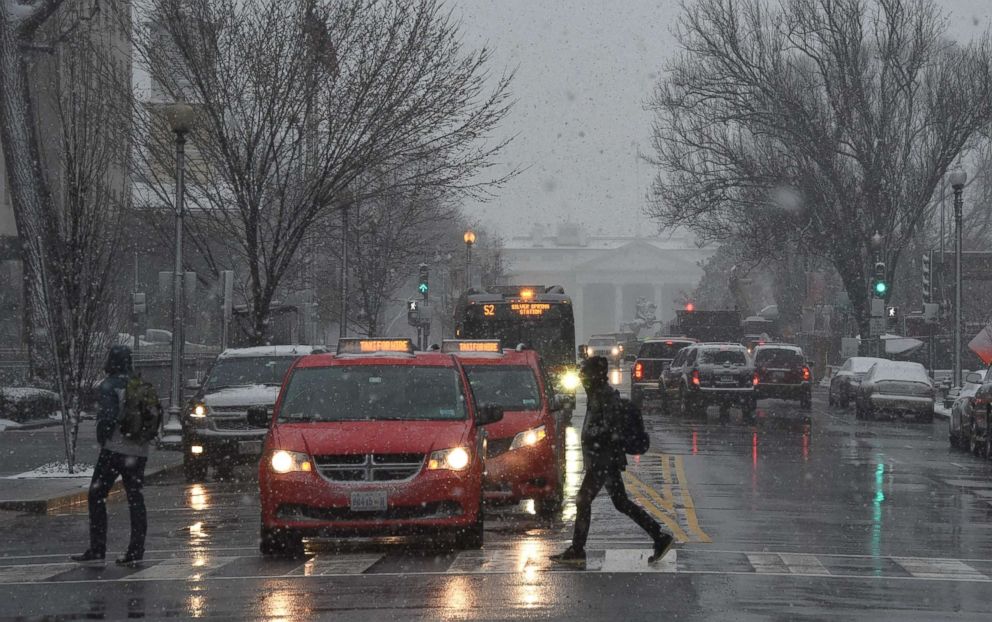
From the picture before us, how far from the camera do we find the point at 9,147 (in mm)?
34531

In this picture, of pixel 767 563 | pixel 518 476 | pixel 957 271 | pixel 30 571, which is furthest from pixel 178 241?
pixel 957 271

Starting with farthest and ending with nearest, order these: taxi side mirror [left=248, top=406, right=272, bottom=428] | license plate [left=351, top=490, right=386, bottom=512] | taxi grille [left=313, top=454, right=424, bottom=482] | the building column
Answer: the building column
taxi side mirror [left=248, top=406, right=272, bottom=428]
taxi grille [left=313, top=454, right=424, bottom=482]
license plate [left=351, top=490, right=386, bottom=512]

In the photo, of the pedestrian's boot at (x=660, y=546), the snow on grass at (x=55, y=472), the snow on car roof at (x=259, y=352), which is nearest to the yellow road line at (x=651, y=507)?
the pedestrian's boot at (x=660, y=546)

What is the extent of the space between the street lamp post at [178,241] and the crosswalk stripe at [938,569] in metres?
16.0

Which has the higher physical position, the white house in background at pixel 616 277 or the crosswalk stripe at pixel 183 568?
the white house in background at pixel 616 277

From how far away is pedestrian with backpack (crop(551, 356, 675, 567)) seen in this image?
12266mm

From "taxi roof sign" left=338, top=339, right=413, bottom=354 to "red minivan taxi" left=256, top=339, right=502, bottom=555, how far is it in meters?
1.12

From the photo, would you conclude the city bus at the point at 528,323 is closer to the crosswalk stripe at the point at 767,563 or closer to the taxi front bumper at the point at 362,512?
the crosswalk stripe at the point at 767,563

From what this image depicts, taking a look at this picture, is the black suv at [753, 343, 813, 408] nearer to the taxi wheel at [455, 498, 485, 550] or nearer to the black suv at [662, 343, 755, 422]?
the black suv at [662, 343, 755, 422]

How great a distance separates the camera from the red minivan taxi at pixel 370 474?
41.2ft

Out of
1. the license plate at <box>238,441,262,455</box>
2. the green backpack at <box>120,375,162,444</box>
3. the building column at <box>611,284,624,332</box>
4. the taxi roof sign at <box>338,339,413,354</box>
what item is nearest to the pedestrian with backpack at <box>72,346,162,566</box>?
the green backpack at <box>120,375,162,444</box>

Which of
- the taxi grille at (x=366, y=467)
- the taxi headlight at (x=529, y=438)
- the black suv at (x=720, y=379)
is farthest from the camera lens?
the black suv at (x=720, y=379)

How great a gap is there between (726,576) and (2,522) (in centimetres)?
871

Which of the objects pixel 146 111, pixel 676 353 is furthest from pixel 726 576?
pixel 676 353
